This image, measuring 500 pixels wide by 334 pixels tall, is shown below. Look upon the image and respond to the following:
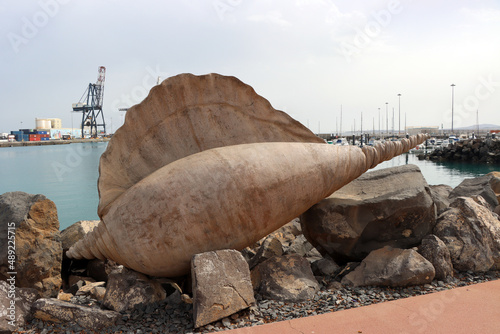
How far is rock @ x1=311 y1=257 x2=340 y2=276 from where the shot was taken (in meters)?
4.73

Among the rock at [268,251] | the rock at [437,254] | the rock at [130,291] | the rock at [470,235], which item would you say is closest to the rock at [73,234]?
the rock at [130,291]

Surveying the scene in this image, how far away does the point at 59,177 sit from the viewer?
25.3 metres

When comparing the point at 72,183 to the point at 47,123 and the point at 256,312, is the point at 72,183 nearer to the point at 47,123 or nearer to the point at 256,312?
the point at 256,312

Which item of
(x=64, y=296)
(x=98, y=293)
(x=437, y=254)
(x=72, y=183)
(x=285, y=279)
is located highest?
(x=437, y=254)

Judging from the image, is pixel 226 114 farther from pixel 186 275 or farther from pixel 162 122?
pixel 186 275

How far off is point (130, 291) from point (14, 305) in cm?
109

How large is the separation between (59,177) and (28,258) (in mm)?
23328

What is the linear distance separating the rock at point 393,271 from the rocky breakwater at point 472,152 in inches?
1329

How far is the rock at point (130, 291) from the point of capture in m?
3.89

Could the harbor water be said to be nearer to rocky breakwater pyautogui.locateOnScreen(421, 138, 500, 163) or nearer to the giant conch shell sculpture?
rocky breakwater pyautogui.locateOnScreen(421, 138, 500, 163)

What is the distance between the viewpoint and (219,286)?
3.54m

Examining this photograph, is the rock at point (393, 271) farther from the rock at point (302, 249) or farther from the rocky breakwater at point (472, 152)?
the rocky breakwater at point (472, 152)

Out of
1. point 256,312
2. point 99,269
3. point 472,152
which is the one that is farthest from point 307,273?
point 472,152

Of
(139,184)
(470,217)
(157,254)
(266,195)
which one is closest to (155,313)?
(157,254)
